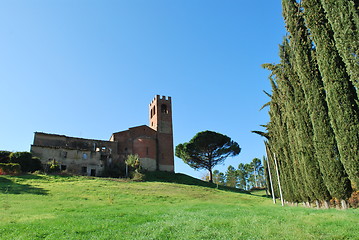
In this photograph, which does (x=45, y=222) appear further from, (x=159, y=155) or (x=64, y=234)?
(x=159, y=155)

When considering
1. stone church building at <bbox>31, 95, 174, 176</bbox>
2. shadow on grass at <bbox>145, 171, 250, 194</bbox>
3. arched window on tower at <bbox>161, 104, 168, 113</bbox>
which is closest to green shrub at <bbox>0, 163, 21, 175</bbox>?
stone church building at <bbox>31, 95, 174, 176</bbox>

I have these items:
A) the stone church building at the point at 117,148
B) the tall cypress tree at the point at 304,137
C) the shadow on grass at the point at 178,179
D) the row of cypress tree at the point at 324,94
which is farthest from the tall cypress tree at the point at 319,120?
the stone church building at the point at 117,148

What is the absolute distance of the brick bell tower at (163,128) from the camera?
166 feet

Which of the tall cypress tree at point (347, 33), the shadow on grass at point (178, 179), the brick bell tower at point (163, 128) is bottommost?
the shadow on grass at point (178, 179)

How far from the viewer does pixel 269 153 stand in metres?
27.0

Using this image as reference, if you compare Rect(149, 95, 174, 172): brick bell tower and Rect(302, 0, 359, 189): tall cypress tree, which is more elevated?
Rect(149, 95, 174, 172): brick bell tower

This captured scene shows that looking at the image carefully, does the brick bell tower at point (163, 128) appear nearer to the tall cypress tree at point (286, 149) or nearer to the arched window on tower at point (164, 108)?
the arched window on tower at point (164, 108)

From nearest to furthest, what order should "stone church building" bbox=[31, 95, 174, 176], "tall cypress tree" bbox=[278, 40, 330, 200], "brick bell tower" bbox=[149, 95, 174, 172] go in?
"tall cypress tree" bbox=[278, 40, 330, 200], "stone church building" bbox=[31, 95, 174, 176], "brick bell tower" bbox=[149, 95, 174, 172]

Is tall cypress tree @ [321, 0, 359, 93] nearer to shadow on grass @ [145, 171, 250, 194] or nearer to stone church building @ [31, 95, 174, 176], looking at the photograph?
shadow on grass @ [145, 171, 250, 194]

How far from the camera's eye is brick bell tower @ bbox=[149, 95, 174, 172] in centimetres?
5053

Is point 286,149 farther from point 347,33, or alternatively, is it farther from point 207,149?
point 207,149

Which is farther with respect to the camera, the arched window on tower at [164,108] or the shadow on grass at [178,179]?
the arched window on tower at [164,108]

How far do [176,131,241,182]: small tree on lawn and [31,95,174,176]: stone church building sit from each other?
13.8 feet

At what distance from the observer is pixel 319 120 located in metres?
12.7
